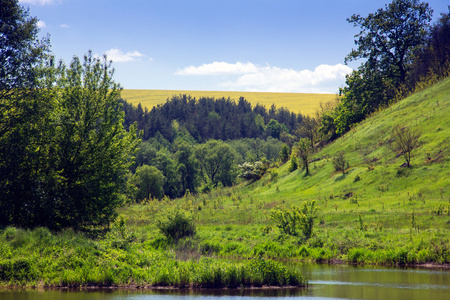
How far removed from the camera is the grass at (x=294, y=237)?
938 inches

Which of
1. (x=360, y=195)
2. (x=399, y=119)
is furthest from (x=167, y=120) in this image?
(x=360, y=195)

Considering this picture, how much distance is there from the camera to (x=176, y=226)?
123 feet

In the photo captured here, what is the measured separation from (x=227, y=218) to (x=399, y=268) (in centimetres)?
2334

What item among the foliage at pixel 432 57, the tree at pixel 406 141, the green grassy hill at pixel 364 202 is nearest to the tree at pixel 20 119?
the green grassy hill at pixel 364 202

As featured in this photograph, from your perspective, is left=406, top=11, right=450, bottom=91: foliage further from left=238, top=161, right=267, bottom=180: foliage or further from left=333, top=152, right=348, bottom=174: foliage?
left=238, top=161, right=267, bottom=180: foliage

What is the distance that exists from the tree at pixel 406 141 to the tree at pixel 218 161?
83042mm

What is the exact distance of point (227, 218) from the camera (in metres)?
49.5

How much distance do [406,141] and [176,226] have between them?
2808 centimetres

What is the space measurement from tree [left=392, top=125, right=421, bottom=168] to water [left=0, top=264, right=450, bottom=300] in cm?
2393

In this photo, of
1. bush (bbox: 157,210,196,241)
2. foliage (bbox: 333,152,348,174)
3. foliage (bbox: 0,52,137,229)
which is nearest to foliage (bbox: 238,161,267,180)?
foliage (bbox: 333,152,348,174)

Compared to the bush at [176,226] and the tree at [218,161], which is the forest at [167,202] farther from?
the tree at [218,161]

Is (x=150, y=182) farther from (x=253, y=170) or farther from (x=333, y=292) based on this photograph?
(x=333, y=292)

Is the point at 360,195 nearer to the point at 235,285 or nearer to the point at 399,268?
the point at 399,268

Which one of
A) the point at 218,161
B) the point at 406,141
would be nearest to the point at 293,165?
the point at 406,141
